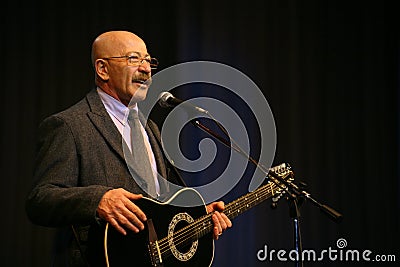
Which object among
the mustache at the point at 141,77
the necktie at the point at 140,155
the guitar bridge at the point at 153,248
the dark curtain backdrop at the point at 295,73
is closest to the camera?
the guitar bridge at the point at 153,248

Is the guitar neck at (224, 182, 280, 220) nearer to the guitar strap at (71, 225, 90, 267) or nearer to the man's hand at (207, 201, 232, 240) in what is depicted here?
the man's hand at (207, 201, 232, 240)

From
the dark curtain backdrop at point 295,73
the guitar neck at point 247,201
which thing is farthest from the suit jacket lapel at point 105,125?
the dark curtain backdrop at point 295,73

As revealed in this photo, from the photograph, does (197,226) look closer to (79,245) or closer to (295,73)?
(79,245)

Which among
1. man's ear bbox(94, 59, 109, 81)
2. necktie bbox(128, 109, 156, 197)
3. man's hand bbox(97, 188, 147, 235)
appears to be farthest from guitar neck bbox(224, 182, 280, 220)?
man's ear bbox(94, 59, 109, 81)

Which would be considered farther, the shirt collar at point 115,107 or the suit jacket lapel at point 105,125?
the shirt collar at point 115,107

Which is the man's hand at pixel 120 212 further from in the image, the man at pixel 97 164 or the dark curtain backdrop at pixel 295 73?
the dark curtain backdrop at pixel 295 73

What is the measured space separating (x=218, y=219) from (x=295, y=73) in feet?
6.22

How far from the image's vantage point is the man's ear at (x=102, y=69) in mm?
2189

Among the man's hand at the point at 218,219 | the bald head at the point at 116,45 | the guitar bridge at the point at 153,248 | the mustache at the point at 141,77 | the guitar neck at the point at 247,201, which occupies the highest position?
the bald head at the point at 116,45

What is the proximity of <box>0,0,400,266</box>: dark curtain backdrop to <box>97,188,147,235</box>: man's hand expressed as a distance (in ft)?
5.90

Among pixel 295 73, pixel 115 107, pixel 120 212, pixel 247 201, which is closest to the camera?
pixel 120 212

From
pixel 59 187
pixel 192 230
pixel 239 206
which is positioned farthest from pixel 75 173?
pixel 239 206

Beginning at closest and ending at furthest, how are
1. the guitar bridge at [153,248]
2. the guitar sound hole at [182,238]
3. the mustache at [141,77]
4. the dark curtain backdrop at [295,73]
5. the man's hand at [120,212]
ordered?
1. the man's hand at [120,212]
2. the guitar bridge at [153,248]
3. the guitar sound hole at [182,238]
4. the mustache at [141,77]
5. the dark curtain backdrop at [295,73]

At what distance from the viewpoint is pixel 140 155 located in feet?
6.94
